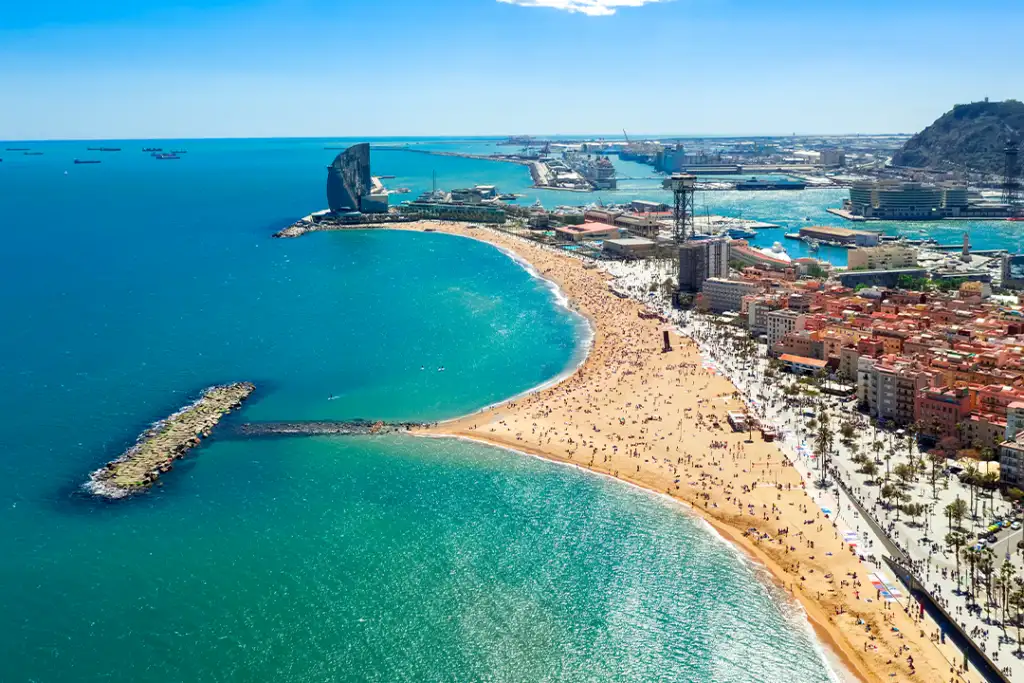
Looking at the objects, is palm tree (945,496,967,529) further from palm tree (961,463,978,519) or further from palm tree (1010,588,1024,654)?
palm tree (1010,588,1024,654)

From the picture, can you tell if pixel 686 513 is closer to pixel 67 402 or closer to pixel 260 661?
pixel 260 661

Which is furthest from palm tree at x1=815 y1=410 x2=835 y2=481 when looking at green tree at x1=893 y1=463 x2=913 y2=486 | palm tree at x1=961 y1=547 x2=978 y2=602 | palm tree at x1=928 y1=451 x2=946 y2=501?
palm tree at x1=961 y1=547 x2=978 y2=602

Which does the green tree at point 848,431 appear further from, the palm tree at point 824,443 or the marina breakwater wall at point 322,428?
the marina breakwater wall at point 322,428

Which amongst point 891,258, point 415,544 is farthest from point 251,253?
point 415,544

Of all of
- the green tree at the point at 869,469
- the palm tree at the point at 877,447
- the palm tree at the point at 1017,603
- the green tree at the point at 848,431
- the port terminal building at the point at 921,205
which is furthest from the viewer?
the port terminal building at the point at 921,205

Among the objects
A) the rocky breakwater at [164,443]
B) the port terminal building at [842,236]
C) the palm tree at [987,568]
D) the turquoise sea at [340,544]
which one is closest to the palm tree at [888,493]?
the palm tree at [987,568]

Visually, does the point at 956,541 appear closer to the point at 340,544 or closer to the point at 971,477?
the point at 971,477
